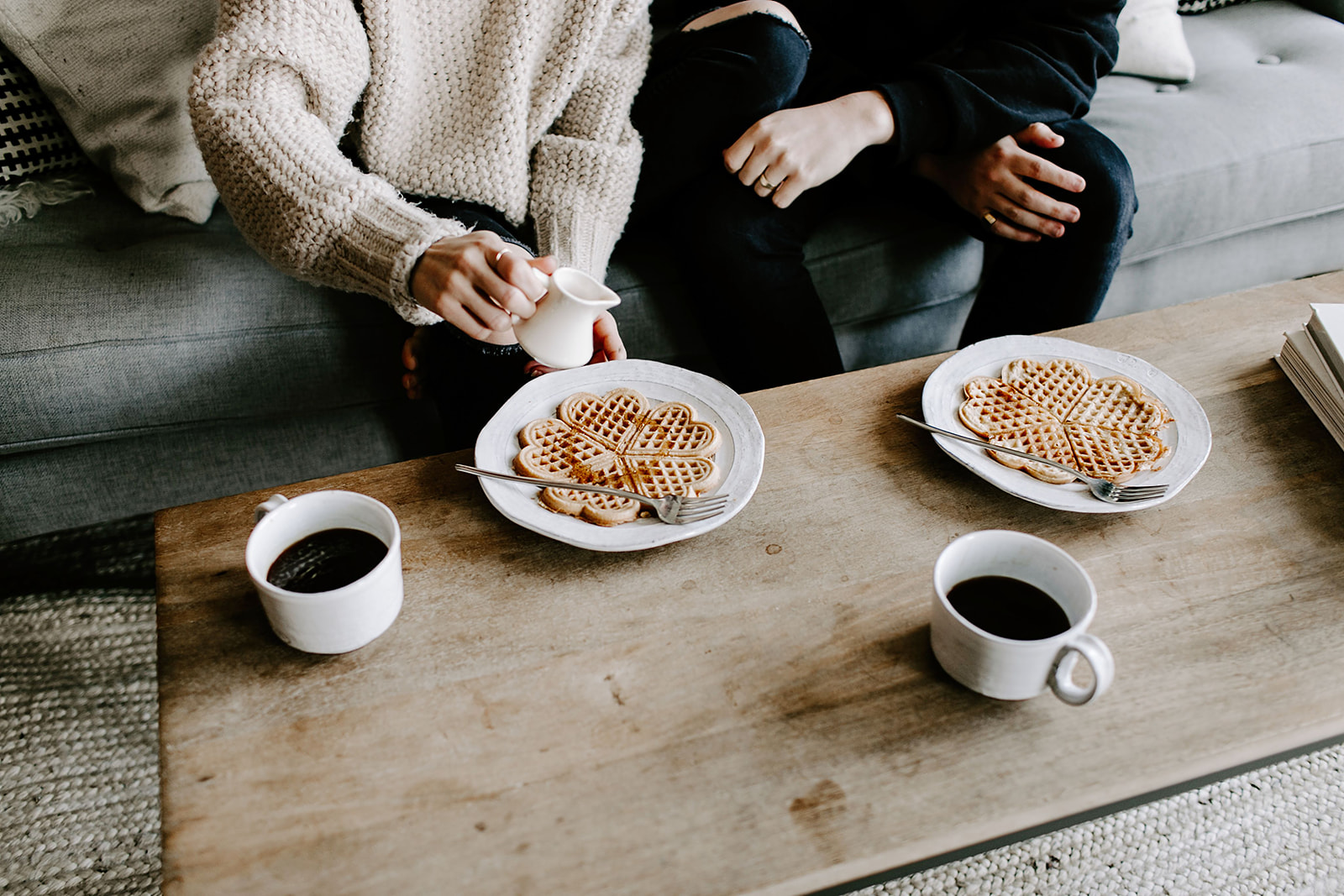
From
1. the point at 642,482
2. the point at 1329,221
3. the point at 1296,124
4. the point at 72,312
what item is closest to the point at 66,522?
the point at 72,312

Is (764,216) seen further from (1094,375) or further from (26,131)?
(26,131)

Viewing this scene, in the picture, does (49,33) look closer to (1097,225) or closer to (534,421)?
(534,421)

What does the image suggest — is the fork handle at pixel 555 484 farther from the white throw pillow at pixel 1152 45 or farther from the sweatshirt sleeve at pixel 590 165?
the white throw pillow at pixel 1152 45

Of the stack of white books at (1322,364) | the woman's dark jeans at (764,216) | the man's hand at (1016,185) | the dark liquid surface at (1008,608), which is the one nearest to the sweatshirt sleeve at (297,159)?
the woman's dark jeans at (764,216)

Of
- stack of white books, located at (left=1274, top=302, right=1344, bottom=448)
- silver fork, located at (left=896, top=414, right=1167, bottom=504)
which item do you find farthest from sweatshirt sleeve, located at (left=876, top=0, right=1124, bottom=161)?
silver fork, located at (left=896, top=414, right=1167, bottom=504)

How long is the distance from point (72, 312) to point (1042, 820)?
4.38 ft

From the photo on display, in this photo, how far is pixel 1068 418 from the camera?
3.04 ft

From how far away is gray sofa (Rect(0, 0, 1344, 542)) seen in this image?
1229mm

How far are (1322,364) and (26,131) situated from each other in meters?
1.85

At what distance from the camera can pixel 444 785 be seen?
2.05 ft

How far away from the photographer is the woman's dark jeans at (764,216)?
1.25 m

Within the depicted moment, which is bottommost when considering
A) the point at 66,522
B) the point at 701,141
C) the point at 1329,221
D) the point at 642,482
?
the point at 66,522

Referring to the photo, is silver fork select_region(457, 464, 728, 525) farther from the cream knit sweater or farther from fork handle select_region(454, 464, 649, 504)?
the cream knit sweater

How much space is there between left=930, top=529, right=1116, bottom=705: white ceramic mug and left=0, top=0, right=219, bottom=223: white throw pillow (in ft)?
4.26
